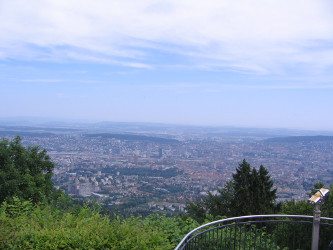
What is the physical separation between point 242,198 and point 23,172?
1178 centimetres

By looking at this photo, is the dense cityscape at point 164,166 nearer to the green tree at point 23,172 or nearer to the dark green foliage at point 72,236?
the green tree at point 23,172

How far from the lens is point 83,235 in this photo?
3.96 metres

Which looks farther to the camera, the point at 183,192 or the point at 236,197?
the point at 183,192

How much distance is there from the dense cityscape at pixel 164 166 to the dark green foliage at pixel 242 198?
4151mm

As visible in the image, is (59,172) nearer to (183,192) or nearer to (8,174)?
(183,192)

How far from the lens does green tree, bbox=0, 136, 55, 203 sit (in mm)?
12109

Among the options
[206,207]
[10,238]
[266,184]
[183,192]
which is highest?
[10,238]

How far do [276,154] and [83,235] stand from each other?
6010 centimetres

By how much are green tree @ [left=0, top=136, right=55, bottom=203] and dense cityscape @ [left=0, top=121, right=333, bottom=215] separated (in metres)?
2.62

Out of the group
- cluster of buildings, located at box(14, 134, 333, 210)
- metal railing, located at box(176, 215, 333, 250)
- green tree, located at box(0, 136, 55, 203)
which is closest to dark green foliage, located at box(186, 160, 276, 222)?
cluster of buildings, located at box(14, 134, 333, 210)

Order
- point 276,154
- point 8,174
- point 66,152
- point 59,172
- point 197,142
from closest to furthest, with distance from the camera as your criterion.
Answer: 1. point 8,174
2. point 59,172
3. point 66,152
4. point 276,154
5. point 197,142

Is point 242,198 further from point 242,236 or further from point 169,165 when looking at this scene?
point 169,165

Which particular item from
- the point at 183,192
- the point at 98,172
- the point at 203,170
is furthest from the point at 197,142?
the point at 183,192

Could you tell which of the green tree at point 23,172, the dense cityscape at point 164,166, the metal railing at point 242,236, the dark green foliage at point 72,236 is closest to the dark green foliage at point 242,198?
the dense cityscape at point 164,166
